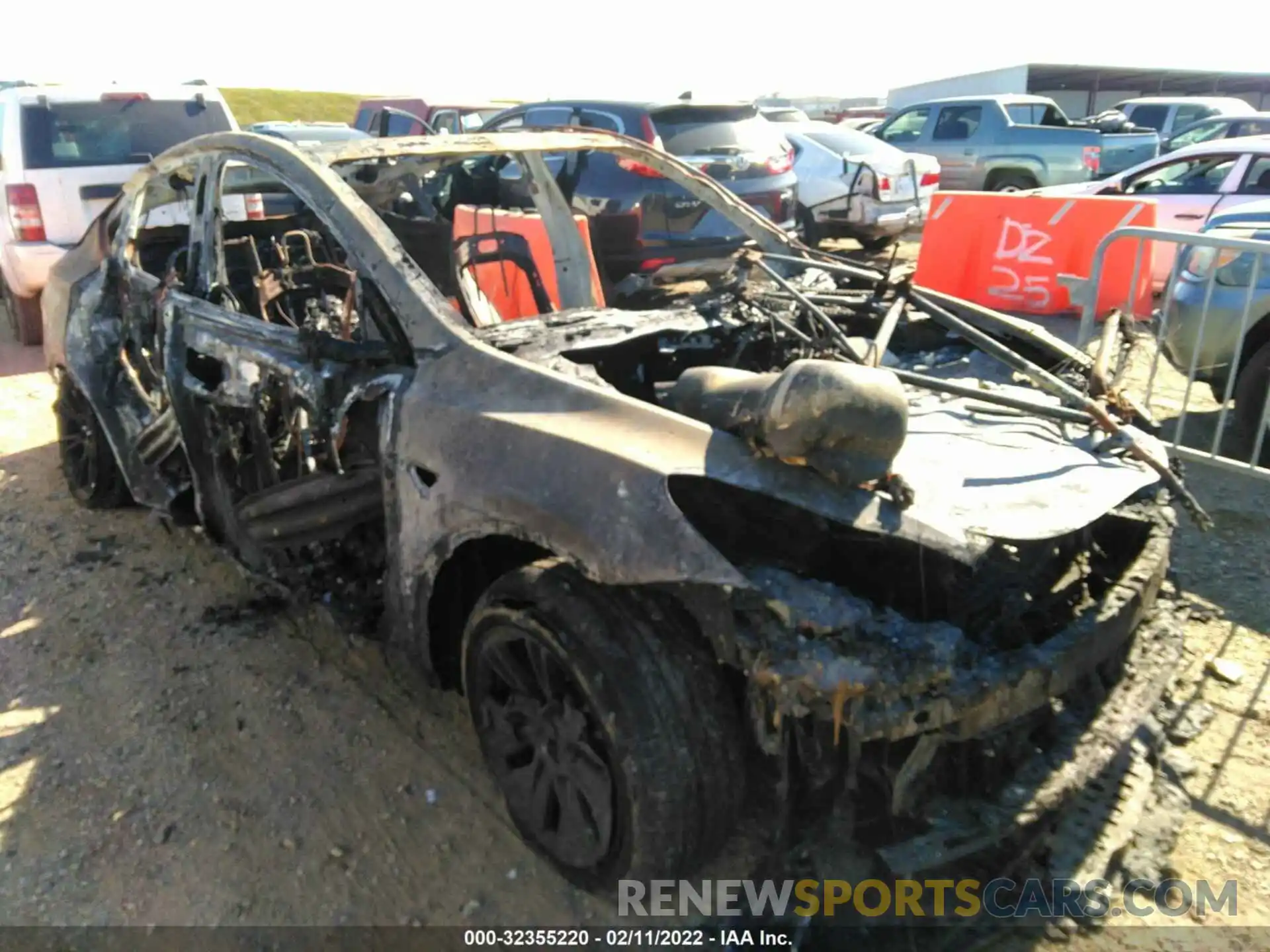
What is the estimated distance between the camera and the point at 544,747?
2.48m

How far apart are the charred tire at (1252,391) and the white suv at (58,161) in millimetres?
7337

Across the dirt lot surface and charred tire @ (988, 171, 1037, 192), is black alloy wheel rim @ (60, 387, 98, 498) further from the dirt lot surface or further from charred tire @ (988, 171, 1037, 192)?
charred tire @ (988, 171, 1037, 192)

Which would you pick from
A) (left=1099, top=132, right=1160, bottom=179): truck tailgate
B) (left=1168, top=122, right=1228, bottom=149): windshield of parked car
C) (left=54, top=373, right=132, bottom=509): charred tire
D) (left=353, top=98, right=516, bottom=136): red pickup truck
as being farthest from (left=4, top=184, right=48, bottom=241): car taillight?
(left=1099, top=132, right=1160, bottom=179): truck tailgate

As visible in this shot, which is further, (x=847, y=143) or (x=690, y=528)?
(x=847, y=143)

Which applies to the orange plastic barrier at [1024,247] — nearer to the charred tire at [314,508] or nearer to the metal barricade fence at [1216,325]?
the metal barricade fence at [1216,325]

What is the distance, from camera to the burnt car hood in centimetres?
215

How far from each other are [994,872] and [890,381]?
122 centimetres

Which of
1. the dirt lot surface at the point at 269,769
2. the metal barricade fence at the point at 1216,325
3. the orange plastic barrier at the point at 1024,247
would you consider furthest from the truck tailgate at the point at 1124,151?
the dirt lot surface at the point at 269,769

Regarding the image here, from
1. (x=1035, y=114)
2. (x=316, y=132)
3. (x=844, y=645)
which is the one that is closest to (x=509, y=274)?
(x=844, y=645)

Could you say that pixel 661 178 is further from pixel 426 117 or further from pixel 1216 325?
pixel 426 117

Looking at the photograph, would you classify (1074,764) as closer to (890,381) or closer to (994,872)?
(994,872)

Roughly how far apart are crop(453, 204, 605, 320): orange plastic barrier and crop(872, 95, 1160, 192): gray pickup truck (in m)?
10.6

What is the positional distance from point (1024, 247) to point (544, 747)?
7.03 metres

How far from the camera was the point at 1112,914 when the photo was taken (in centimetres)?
241
